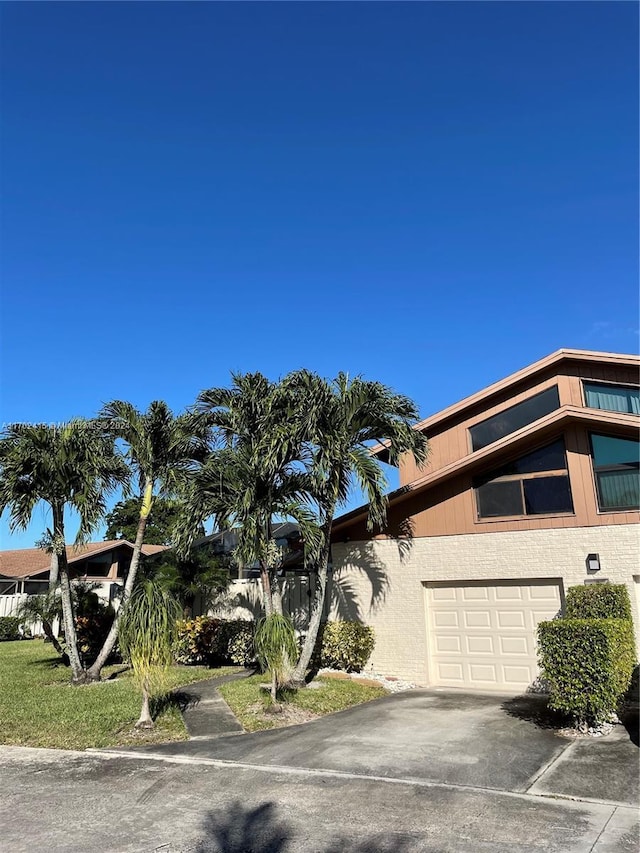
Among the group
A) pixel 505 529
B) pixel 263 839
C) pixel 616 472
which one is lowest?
pixel 263 839

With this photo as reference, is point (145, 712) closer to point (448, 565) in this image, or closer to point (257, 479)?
point (257, 479)

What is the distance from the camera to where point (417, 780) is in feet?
18.7

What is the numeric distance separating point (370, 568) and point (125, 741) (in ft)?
21.6

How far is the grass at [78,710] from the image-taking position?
7691 mm

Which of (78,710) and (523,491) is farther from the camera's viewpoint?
(523,491)

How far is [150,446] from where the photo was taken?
41.7ft

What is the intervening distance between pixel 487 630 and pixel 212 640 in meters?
6.86

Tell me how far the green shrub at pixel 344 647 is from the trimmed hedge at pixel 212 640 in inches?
93.1

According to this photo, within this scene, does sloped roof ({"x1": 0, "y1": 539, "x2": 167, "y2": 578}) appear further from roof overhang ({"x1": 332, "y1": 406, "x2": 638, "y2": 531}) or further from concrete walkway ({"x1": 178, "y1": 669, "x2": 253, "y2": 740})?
roof overhang ({"x1": 332, "y1": 406, "x2": 638, "y2": 531})

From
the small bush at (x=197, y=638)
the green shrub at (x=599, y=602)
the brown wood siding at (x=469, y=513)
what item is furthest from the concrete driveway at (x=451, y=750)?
the small bush at (x=197, y=638)

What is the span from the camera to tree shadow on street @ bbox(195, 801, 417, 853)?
4184mm

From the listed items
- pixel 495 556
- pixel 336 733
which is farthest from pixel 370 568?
pixel 336 733

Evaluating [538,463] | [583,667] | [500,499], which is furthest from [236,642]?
[583,667]

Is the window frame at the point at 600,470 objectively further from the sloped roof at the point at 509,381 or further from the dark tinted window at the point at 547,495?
the sloped roof at the point at 509,381
